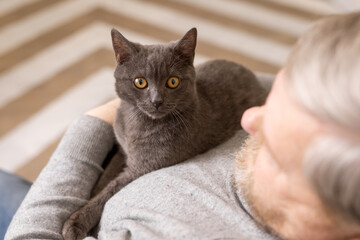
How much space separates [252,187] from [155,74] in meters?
0.49

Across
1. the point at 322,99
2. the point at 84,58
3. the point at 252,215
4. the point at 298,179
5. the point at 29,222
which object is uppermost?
the point at 322,99

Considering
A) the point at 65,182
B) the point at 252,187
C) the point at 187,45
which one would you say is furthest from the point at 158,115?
the point at 252,187

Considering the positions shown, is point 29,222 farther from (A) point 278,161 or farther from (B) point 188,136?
(A) point 278,161

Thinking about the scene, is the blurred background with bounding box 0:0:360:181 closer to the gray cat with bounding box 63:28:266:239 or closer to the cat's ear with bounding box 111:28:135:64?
the gray cat with bounding box 63:28:266:239

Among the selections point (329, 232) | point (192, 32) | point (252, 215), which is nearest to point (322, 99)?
point (329, 232)

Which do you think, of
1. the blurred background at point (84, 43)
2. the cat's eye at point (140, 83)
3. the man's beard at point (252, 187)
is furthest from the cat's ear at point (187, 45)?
the blurred background at point (84, 43)

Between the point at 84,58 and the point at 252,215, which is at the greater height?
the point at 252,215

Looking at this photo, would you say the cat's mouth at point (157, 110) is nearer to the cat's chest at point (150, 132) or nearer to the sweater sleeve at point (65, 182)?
the cat's chest at point (150, 132)

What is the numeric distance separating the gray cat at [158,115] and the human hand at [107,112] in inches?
2.3

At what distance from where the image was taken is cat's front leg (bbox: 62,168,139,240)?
97 cm

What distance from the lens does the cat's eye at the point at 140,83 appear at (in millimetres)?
1119

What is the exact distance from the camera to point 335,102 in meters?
0.51

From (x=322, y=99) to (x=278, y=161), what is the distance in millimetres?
156

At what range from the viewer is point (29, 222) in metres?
0.90
